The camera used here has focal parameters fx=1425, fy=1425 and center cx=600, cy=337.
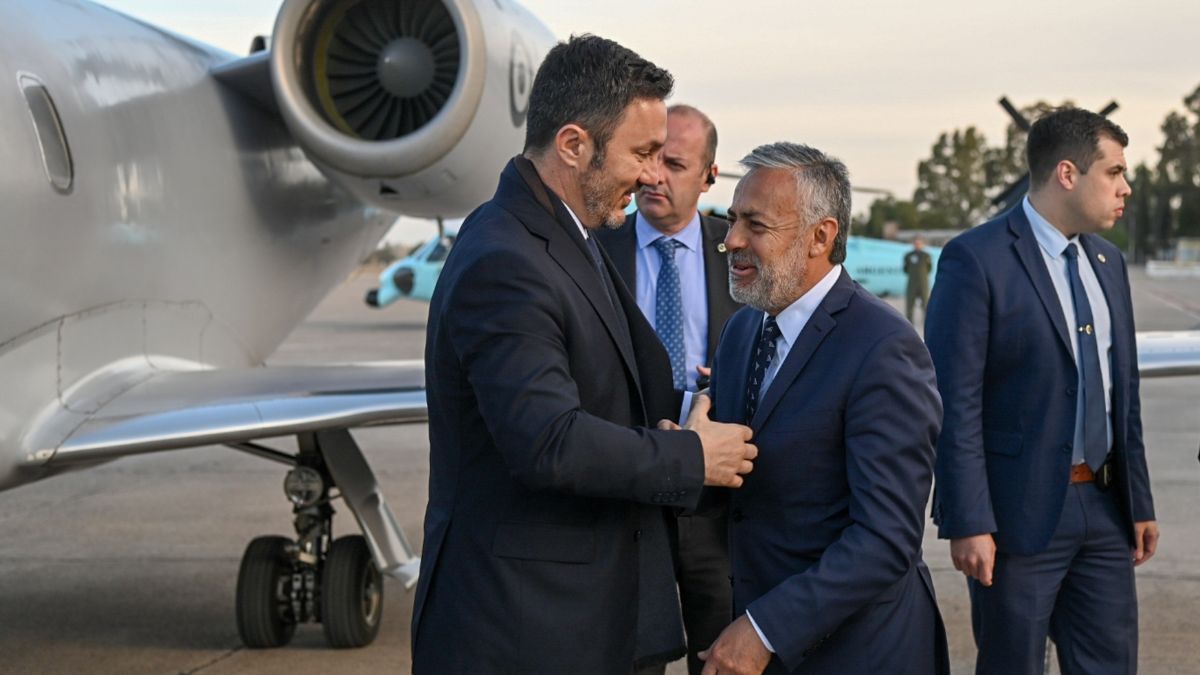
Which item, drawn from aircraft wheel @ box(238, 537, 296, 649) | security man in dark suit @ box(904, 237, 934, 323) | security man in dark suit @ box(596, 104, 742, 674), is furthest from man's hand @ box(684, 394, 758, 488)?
security man in dark suit @ box(904, 237, 934, 323)

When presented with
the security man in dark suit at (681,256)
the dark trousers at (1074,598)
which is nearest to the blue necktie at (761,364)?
the security man in dark suit at (681,256)

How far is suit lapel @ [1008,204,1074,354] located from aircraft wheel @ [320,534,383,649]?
3118 millimetres

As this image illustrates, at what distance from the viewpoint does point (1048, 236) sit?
363 centimetres

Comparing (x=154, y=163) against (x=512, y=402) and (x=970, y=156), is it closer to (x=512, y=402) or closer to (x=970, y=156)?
(x=512, y=402)

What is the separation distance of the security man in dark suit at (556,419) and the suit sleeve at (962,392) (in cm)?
117

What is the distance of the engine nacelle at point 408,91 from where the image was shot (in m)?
6.39

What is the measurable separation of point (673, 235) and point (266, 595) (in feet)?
8.91

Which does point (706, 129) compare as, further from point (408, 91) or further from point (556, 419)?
point (408, 91)

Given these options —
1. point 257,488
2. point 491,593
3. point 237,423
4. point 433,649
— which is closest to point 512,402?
point 491,593

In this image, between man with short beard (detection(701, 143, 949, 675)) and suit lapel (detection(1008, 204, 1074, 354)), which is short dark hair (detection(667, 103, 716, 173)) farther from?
man with short beard (detection(701, 143, 949, 675))

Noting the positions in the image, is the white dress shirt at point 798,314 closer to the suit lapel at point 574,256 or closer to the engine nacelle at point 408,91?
the suit lapel at point 574,256

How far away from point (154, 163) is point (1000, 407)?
3804 millimetres

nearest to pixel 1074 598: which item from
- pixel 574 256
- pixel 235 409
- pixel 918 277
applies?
pixel 574 256

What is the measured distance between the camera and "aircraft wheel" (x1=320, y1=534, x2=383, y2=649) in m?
5.73
